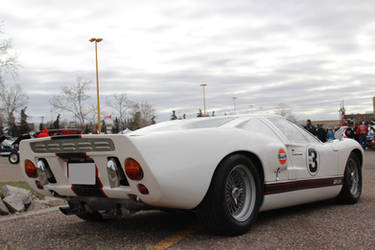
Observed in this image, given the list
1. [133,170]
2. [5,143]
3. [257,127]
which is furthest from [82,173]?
[5,143]

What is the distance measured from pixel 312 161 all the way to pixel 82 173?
8.73 feet

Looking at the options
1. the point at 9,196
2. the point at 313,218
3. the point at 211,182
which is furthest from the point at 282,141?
the point at 9,196

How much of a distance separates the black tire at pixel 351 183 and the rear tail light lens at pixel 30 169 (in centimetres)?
378

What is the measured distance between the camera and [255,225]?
14.1 feet

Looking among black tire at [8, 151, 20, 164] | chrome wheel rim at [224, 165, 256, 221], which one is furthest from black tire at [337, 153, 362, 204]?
black tire at [8, 151, 20, 164]

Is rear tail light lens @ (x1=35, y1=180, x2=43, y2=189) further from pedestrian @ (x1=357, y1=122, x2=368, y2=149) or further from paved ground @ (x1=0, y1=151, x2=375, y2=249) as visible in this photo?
pedestrian @ (x1=357, y1=122, x2=368, y2=149)

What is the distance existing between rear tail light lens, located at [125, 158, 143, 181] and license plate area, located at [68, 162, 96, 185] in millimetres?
441

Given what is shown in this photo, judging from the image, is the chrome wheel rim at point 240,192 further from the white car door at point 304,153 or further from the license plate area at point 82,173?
the license plate area at point 82,173

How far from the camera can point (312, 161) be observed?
4953 mm

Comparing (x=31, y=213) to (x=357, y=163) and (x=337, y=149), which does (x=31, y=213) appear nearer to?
(x=337, y=149)

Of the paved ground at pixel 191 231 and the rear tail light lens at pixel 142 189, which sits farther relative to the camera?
the paved ground at pixel 191 231

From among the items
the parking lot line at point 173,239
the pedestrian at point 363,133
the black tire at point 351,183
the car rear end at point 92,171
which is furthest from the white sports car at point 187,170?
the pedestrian at point 363,133

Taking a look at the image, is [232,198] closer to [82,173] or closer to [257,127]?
[257,127]

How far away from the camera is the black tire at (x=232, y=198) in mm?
3682
